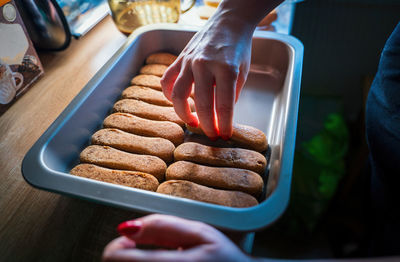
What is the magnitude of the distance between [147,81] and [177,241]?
87cm

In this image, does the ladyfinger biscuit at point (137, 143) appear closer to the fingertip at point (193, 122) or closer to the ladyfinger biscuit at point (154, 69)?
the fingertip at point (193, 122)

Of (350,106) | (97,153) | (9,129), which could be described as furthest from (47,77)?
(350,106)

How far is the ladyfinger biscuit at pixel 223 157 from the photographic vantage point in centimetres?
95

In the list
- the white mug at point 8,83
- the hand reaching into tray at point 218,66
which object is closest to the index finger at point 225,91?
the hand reaching into tray at point 218,66

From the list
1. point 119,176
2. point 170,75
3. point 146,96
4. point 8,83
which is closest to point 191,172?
point 119,176

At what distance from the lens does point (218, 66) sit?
Answer: 0.77 meters

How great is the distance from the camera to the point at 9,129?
102 cm

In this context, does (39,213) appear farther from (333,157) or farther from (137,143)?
(333,157)

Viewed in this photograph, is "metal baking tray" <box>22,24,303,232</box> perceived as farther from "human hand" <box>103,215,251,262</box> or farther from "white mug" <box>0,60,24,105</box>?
"white mug" <box>0,60,24,105</box>

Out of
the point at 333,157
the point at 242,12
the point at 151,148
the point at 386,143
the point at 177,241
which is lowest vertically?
the point at 333,157

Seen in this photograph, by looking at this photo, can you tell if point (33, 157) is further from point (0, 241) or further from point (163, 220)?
point (163, 220)

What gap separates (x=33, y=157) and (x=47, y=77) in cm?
63

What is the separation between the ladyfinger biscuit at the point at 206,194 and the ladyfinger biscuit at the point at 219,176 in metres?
0.04

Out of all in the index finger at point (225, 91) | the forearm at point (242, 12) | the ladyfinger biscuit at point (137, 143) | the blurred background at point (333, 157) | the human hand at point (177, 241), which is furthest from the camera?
the blurred background at point (333, 157)
